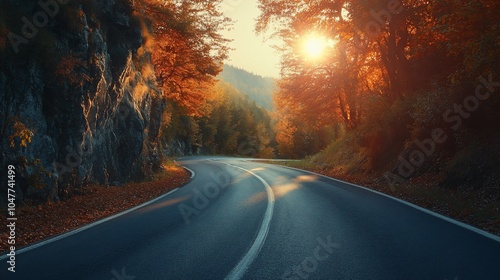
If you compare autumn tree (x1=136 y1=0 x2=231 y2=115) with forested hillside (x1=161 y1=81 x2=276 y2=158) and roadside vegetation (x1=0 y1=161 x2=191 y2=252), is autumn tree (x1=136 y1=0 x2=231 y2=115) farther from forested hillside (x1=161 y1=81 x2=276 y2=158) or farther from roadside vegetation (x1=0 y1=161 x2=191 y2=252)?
forested hillside (x1=161 y1=81 x2=276 y2=158)

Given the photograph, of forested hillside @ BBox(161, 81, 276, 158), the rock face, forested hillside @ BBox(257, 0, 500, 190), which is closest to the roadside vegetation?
the rock face

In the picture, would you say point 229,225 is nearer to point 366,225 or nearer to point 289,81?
point 366,225

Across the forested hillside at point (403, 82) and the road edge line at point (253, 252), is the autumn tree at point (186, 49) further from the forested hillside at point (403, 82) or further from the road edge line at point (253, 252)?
the road edge line at point (253, 252)

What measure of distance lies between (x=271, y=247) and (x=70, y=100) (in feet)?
27.3

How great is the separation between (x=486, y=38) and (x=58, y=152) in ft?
38.9

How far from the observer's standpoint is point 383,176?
1670 centimetres

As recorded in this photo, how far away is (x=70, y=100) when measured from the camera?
37.2ft

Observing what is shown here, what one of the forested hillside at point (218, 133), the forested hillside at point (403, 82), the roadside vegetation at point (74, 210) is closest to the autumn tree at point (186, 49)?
the forested hillside at point (403, 82)

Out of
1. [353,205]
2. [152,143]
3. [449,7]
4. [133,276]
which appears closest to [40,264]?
[133,276]

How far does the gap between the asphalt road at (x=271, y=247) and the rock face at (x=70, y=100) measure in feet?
9.15

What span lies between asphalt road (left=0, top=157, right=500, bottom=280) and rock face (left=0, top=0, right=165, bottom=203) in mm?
2788

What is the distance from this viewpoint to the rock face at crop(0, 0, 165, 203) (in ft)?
30.8

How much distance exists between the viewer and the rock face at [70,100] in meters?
9.38

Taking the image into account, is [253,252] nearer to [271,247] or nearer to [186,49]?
[271,247]
